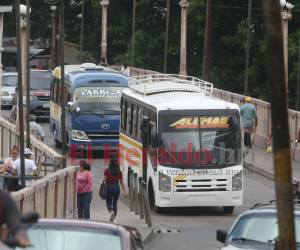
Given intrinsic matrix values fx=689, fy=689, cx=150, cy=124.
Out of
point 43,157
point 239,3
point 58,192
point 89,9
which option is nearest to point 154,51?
point 239,3

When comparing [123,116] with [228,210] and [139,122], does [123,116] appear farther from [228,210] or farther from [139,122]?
[228,210]

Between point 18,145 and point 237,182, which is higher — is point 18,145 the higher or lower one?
the lower one

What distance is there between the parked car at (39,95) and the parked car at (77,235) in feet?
86.8

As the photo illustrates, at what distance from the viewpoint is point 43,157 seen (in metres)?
16.8

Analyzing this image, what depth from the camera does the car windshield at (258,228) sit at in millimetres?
8617

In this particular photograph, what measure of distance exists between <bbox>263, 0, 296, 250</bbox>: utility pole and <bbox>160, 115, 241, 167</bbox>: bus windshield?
30.8 ft

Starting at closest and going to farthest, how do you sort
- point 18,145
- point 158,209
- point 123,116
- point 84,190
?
point 84,190 < point 158,209 < point 18,145 < point 123,116

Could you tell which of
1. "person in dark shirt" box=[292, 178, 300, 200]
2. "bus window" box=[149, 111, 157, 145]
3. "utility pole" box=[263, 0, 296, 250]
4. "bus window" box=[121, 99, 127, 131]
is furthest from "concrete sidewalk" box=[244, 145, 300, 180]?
"utility pole" box=[263, 0, 296, 250]

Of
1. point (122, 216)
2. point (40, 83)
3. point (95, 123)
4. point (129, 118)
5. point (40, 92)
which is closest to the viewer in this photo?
point (122, 216)

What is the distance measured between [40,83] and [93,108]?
38.7 feet

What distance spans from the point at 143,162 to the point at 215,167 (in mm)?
2036

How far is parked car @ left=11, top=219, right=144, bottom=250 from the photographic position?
19.3ft

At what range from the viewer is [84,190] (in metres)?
13.4

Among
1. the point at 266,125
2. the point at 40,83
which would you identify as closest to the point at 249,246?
the point at 266,125
